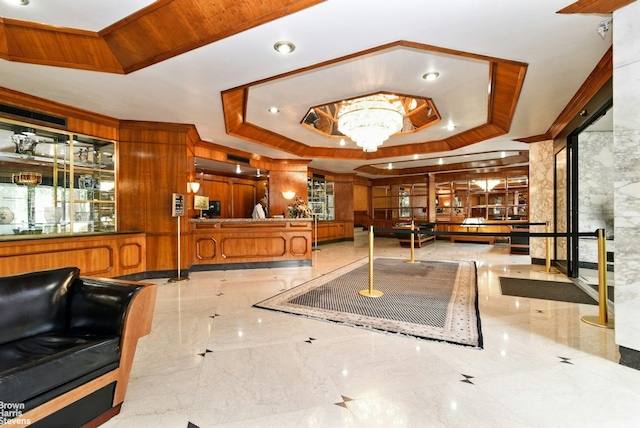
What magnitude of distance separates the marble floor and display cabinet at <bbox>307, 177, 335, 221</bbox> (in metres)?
8.40

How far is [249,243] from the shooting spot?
22.4 feet

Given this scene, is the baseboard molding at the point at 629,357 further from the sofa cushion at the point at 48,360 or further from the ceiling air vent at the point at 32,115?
the ceiling air vent at the point at 32,115

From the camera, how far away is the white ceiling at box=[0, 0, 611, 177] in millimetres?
2605

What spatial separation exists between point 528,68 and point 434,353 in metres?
3.37

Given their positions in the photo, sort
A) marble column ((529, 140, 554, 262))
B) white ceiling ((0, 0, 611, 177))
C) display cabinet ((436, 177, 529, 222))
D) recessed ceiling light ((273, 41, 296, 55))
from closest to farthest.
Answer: white ceiling ((0, 0, 611, 177)), recessed ceiling light ((273, 41, 296, 55)), marble column ((529, 140, 554, 262)), display cabinet ((436, 177, 529, 222))

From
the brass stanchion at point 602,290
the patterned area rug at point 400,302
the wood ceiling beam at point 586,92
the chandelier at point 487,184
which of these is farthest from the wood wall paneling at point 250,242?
the chandelier at point 487,184

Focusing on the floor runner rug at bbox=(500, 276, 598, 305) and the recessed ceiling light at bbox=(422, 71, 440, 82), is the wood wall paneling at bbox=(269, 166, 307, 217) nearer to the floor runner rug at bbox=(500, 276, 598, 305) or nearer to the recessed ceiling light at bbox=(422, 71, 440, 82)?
the recessed ceiling light at bbox=(422, 71, 440, 82)

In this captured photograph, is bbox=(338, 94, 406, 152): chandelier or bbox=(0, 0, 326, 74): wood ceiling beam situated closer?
bbox=(0, 0, 326, 74): wood ceiling beam

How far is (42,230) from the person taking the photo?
468 cm

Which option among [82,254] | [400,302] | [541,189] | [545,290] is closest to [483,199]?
[541,189]

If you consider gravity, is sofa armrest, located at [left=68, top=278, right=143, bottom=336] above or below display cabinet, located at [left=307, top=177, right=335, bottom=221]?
below

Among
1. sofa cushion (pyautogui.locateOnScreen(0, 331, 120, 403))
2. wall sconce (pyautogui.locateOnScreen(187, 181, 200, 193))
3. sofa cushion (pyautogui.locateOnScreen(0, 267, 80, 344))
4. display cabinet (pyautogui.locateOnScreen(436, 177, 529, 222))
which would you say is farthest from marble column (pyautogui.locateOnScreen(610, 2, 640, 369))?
display cabinet (pyautogui.locateOnScreen(436, 177, 529, 222))

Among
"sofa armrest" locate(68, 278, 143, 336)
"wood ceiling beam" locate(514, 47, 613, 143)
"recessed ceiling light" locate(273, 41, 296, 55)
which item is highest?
"recessed ceiling light" locate(273, 41, 296, 55)

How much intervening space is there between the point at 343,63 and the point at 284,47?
0.98 meters
